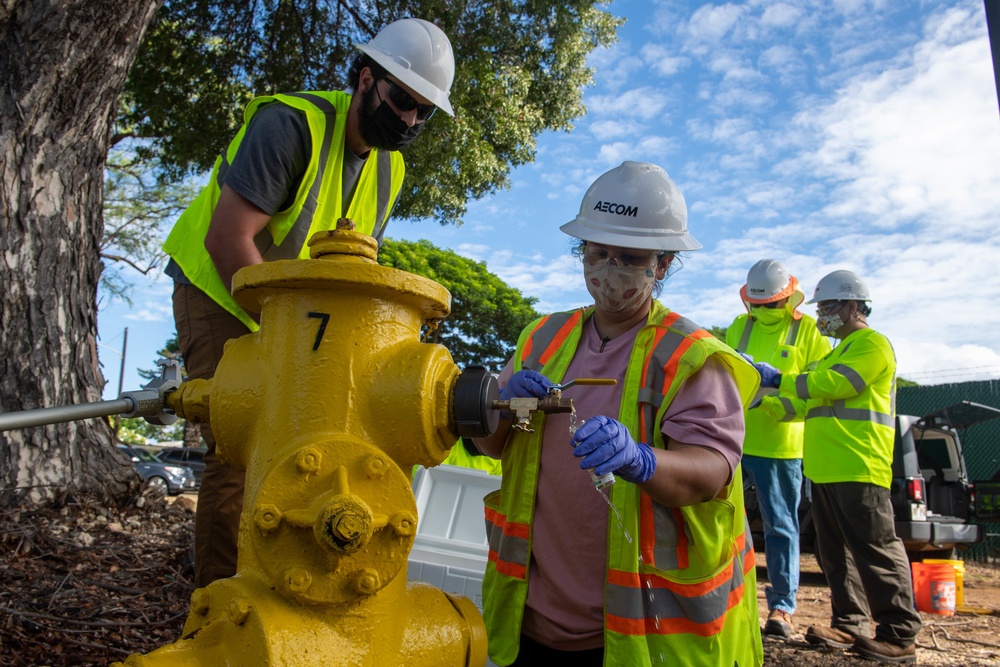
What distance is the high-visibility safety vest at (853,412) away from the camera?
443 centimetres

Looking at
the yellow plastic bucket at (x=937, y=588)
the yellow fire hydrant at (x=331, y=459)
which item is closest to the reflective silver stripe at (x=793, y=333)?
the yellow plastic bucket at (x=937, y=588)

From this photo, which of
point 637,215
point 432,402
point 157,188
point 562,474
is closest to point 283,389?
point 432,402

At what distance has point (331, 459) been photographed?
1.32 metres

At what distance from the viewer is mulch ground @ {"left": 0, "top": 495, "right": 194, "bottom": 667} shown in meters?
2.55

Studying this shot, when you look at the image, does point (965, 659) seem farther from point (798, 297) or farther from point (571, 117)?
point (571, 117)

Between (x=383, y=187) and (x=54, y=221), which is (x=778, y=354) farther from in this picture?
(x=54, y=221)

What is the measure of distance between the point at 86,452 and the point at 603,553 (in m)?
2.97

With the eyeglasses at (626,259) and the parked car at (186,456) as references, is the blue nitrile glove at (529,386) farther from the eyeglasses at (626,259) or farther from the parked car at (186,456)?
the parked car at (186,456)

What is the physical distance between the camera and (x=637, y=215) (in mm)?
1959

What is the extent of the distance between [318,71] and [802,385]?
620 cm

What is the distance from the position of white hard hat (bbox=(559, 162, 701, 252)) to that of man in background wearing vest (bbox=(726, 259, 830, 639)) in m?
2.43

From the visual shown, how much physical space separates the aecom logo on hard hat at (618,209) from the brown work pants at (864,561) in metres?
3.08

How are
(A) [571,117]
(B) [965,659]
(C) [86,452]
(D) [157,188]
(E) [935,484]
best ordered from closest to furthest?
(C) [86,452] < (B) [965,659] < (E) [935,484] < (A) [571,117] < (D) [157,188]

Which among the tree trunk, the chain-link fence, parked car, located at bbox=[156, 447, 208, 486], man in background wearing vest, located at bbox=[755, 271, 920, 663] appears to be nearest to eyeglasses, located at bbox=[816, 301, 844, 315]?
man in background wearing vest, located at bbox=[755, 271, 920, 663]
